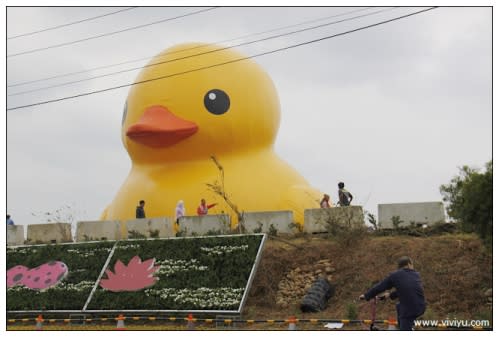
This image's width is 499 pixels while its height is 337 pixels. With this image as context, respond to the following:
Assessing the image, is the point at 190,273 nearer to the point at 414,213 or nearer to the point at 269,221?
the point at 269,221

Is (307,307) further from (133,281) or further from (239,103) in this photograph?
(239,103)

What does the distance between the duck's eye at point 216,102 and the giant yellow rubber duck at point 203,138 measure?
2cm

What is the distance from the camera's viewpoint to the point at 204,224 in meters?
14.4

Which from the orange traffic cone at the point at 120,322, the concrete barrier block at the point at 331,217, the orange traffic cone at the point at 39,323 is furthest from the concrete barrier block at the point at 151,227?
the orange traffic cone at the point at 120,322

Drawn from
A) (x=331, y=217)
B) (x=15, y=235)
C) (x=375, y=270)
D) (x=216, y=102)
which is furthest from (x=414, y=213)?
(x=15, y=235)

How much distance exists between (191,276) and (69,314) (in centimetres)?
201

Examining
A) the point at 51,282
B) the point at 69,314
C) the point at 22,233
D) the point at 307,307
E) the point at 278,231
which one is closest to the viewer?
the point at 307,307

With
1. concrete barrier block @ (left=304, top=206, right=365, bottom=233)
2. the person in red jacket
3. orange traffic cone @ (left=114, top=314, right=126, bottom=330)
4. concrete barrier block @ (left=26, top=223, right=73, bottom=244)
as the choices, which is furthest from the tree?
concrete barrier block @ (left=26, top=223, right=73, bottom=244)

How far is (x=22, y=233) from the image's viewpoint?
1606cm

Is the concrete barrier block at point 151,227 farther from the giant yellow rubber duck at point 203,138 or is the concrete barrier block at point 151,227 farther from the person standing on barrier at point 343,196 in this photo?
the person standing on barrier at point 343,196

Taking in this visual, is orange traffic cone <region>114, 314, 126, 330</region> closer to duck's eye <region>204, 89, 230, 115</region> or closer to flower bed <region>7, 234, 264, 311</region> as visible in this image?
flower bed <region>7, 234, 264, 311</region>

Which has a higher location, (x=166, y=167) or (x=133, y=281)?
(x=166, y=167)

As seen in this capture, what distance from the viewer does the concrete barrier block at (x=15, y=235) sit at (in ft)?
52.4

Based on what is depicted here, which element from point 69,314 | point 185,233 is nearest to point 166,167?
point 185,233
